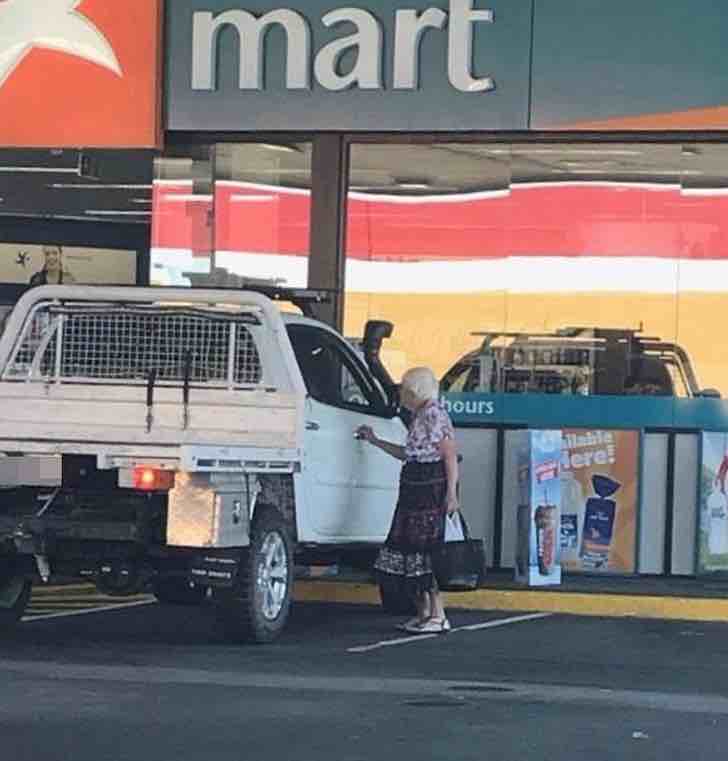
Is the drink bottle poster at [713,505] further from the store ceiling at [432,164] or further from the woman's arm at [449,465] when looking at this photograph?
the woman's arm at [449,465]

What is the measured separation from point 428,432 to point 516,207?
4299 millimetres

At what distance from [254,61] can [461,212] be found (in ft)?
6.83

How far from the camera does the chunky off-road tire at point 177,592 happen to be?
41.6ft

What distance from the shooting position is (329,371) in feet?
46.3

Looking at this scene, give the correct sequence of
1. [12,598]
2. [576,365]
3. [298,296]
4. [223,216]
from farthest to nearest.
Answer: [223,216] → [576,365] → [298,296] → [12,598]

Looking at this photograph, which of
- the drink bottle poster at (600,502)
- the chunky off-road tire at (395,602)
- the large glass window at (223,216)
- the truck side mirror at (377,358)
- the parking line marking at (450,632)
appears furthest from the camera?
the large glass window at (223,216)

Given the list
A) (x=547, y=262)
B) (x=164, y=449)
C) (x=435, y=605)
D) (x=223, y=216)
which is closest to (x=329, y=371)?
(x=435, y=605)

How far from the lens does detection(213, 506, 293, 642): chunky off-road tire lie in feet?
41.1

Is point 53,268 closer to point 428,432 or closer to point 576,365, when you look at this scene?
point 576,365

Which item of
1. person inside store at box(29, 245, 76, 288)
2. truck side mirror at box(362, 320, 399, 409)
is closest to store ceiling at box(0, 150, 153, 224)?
person inside store at box(29, 245, 76, 288)

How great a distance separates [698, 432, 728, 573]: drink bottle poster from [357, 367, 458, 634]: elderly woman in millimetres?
3561

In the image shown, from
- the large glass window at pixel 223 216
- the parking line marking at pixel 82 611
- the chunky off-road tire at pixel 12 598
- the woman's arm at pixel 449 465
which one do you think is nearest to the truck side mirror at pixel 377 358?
the woman's arm at pixel 449 465

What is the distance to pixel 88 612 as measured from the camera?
14.8 metres

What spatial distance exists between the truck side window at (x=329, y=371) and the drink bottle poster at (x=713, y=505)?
3.29 m
